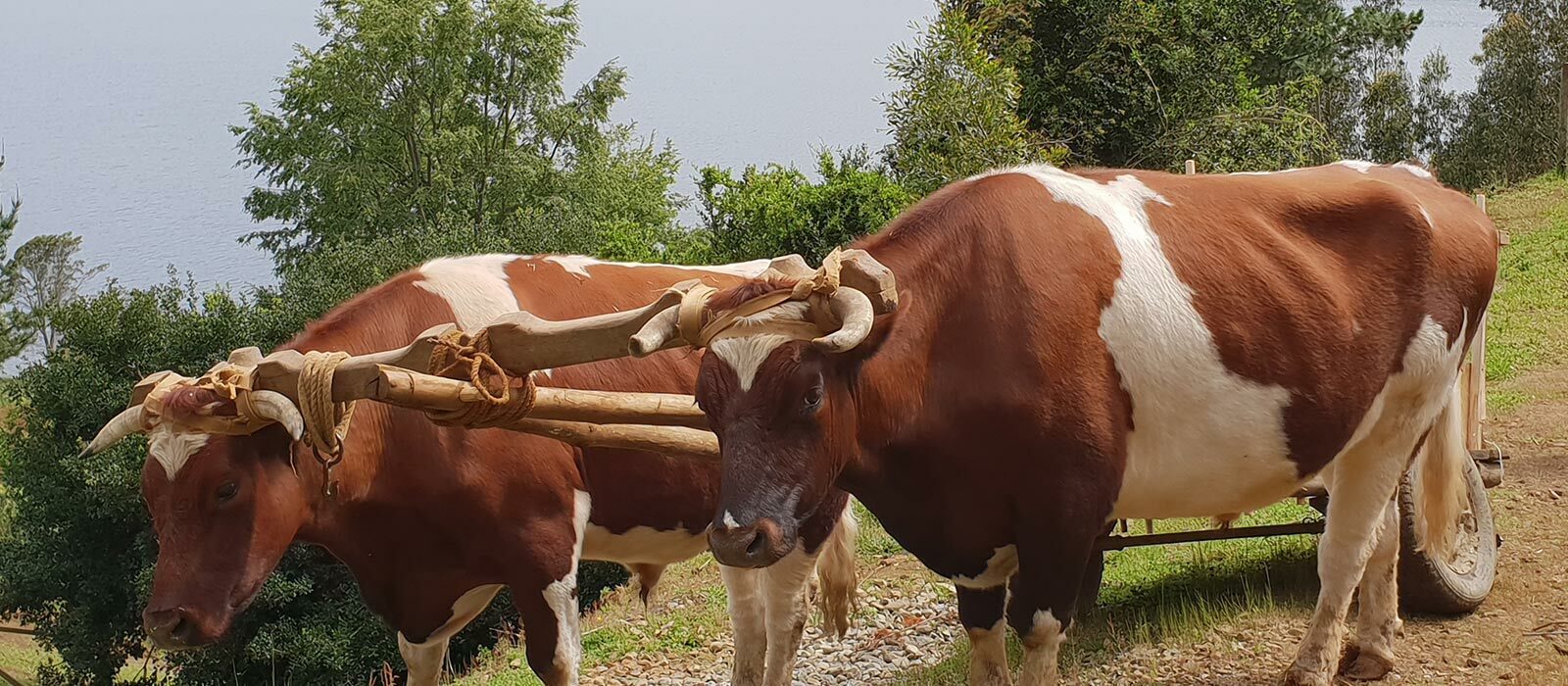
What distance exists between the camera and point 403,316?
526 cm

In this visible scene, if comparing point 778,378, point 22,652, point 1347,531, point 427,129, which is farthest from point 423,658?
point 427,129

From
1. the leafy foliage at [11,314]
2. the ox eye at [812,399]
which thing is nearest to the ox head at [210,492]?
the ox eye at [812,399]

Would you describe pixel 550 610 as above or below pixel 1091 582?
above

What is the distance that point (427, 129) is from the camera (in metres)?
40.7

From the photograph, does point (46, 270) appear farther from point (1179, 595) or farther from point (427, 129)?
point (1179, 595)

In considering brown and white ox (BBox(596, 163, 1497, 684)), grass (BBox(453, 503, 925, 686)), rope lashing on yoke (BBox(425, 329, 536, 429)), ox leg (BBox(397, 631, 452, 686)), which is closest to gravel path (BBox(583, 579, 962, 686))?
grass (BBox(453, 503, 925, 686))

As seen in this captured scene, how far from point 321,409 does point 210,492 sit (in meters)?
0.48

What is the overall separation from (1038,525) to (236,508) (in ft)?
8.71

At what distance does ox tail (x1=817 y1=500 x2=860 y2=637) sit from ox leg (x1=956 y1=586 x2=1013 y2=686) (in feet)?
5.25

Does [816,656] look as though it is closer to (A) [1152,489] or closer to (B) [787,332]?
(A) [1152,489]

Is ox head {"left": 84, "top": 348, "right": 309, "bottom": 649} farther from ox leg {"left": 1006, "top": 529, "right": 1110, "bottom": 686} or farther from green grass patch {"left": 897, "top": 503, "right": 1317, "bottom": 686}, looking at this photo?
green grass patch {"left": 897, "top": 503, "right": 1317, "bottom": 686}

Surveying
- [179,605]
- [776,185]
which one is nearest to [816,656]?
[179,605]

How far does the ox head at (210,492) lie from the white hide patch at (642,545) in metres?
1.32

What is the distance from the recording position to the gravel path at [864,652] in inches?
285
